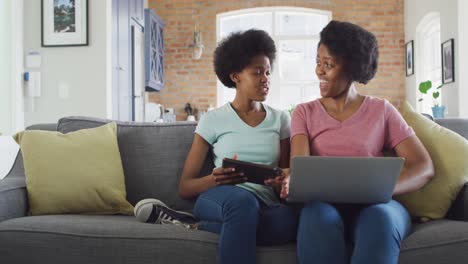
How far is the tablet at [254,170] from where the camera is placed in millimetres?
1785

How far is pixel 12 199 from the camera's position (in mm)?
2088

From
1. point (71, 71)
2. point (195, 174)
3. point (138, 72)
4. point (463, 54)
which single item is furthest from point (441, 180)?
point (138, 72)

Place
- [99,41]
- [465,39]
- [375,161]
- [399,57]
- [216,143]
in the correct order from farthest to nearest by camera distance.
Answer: [399,57]
[465,39]
[99,41]
[216,143]
[375,161]

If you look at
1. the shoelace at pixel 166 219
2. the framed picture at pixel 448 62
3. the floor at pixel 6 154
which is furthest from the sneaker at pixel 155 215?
the framed picture at pixel 448 62

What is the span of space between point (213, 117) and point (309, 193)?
2.10ft

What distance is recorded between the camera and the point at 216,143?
2191 millimetres

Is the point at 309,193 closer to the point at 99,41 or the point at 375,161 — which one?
the point at 375,161

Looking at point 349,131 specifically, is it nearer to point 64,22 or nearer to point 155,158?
point 155,158

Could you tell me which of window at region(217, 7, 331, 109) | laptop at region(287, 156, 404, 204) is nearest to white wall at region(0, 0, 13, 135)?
laptop at region(287, 156, 404, 204)

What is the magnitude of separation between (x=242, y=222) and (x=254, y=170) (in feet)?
0.59

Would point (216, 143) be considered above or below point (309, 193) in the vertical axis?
above

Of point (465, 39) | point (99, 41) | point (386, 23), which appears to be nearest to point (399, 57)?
point (386, 23)

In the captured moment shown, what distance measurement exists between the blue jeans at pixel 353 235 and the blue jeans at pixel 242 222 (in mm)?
135

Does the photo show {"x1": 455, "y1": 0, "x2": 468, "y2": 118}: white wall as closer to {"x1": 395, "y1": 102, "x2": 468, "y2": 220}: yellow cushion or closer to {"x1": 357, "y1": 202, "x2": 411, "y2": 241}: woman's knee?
{"x1": 395, "y1": 102, "x2": 468, "y2": 220}: yellow cushion
